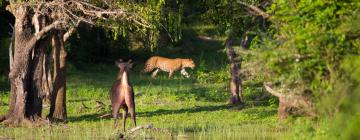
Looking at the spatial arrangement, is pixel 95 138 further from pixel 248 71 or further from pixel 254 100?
pixel 254 100

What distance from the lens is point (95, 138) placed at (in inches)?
794

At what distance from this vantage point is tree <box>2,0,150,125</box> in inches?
876

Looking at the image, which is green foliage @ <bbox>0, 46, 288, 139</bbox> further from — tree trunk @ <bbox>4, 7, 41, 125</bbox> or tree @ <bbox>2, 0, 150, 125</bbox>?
tree @ <bbox>2, 0, 150, 125</bbox>

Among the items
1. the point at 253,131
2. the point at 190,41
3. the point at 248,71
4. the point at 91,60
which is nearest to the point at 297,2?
the point at 248,71

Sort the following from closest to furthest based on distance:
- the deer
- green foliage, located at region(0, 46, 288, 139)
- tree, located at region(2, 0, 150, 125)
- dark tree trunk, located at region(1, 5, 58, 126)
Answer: green foliage, located at region(0, 46, 288, 139) < the deer < tree, located at region(2, 0, 150, 125) < dark tree trunk, located at region(1, 5, 58, 126)

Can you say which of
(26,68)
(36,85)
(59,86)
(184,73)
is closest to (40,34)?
(26,68)

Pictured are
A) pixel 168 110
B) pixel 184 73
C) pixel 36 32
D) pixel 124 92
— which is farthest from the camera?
pixel 184 73

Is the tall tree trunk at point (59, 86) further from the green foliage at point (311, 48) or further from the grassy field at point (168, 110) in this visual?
the green foliage at point (311, 48)

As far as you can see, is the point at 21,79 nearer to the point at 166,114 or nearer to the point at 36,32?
the point at 36,32

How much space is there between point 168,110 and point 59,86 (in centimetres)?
341

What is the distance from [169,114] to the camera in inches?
999

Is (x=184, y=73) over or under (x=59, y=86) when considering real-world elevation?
under

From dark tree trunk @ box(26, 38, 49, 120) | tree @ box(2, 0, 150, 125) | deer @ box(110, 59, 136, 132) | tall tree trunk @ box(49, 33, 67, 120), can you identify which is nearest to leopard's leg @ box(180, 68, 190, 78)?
tall tree trunk @ box(49, 33, 67, 120)

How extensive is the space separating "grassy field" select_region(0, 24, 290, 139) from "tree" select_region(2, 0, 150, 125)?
2.82 feet
